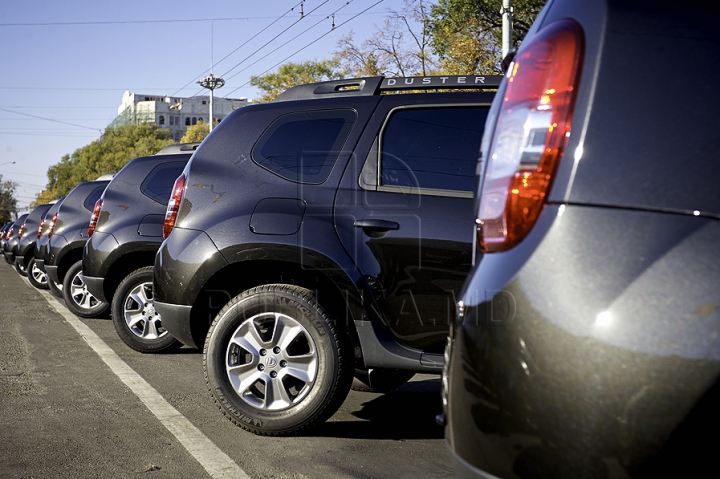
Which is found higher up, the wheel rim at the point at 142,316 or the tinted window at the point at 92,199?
the tinted window at the point at 92,199

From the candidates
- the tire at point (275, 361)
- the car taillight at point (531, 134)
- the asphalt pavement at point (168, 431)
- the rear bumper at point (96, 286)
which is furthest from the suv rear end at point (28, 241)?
the car taillight at point (531, 134)

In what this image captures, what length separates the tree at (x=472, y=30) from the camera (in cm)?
2527

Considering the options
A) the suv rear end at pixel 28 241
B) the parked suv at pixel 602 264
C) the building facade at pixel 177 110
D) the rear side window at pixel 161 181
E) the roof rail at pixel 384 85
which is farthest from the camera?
the building facade at pixel 177 110

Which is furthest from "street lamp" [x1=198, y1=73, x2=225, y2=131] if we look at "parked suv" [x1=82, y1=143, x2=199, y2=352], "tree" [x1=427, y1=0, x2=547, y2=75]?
"parked suv" [x1=82, y1=143, x2=199, y2=352]

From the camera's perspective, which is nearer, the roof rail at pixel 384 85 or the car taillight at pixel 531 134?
the car taillight at pixel 531 134

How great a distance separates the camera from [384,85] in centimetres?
456

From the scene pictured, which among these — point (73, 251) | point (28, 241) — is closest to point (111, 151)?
point (28, 241)

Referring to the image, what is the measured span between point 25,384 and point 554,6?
491 centimetres

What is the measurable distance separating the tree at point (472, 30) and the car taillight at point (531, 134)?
77.5 ft

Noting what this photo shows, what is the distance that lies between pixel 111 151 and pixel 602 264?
10483 cm

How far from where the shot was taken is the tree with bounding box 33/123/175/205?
97519 mm

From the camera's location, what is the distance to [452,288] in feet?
13.1

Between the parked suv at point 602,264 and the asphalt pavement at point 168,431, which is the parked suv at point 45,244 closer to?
the asphalt pavement at point 168,431

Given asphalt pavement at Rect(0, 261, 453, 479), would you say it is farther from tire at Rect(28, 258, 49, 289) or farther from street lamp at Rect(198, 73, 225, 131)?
street lamp at Rect(198, 73, 225, 131)
